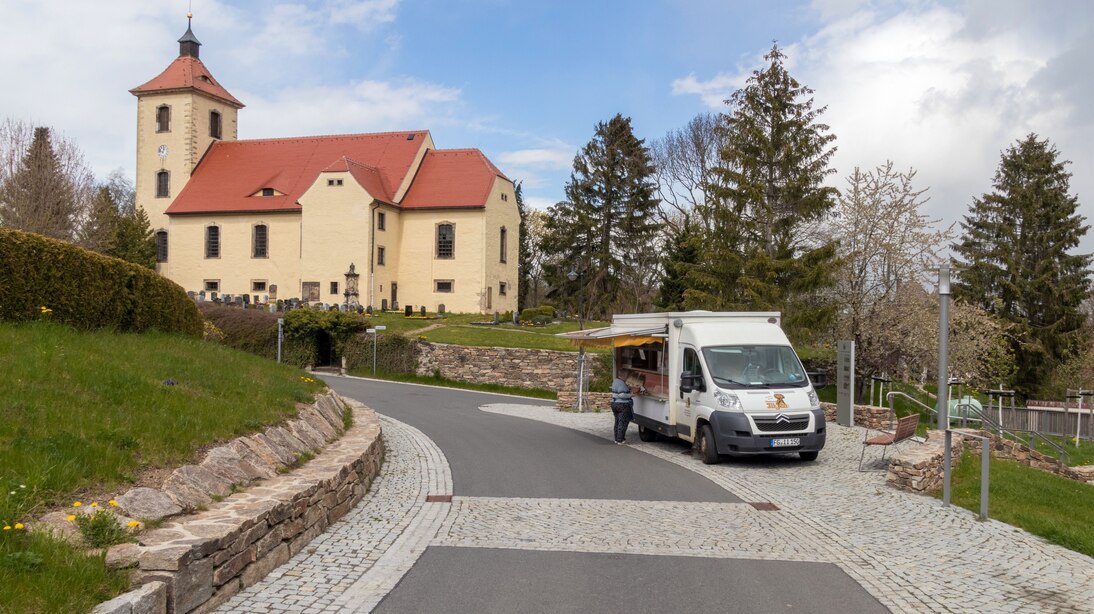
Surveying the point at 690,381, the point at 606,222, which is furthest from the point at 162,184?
the point at 690,381

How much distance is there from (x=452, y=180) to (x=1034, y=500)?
50451 mm

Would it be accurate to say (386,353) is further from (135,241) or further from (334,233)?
(135,241)

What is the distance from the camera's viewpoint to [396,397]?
93.6 feet

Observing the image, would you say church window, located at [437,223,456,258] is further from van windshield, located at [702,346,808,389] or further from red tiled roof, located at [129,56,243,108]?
van windshield, located at [702,346,808,389]

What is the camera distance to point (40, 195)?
38625 mm

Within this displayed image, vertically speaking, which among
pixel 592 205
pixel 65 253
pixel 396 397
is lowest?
pixel 396 397

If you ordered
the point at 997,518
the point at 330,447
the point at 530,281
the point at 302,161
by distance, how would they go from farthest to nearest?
the point at 530,281
the point at 302,161
the point at 330,447
the point at 997,518

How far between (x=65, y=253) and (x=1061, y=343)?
44.7 m

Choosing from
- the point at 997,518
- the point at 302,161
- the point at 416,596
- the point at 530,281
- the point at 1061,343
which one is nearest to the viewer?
the point at 416,596

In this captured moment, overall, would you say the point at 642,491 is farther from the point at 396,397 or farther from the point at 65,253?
the point at 396,397

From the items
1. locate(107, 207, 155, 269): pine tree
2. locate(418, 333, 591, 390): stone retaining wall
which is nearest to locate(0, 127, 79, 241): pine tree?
locate(107, 207, 155, 269): pine tree

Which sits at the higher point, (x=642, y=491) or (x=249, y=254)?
(x=249, y=254)

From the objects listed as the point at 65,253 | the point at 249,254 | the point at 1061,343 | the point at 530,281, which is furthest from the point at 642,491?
the point at 530,281

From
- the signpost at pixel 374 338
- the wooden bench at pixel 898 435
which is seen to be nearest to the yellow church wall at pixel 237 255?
the signpost at pixel 374 338
